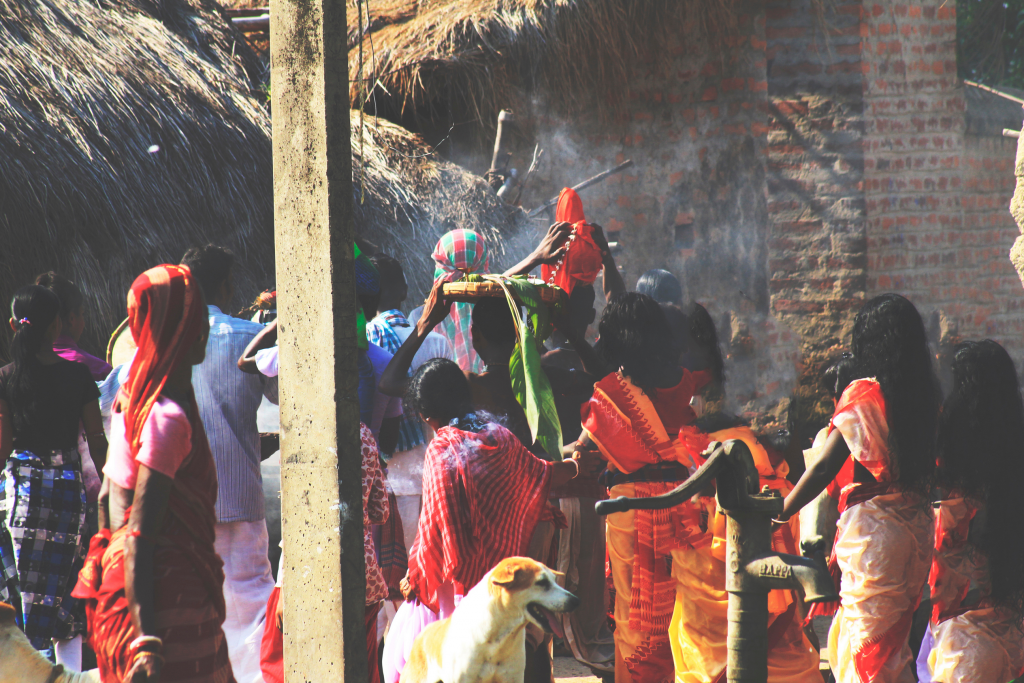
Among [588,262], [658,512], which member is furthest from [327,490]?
[588,262]

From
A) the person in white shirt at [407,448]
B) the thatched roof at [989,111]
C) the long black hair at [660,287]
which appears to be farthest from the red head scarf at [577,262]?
the thatched roof at [989,111]

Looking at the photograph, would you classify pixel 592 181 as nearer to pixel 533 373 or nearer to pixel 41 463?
pixel 533 373

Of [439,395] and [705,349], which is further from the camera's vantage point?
[705,349]

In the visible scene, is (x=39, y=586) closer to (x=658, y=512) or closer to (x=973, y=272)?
(x=658, y=512)

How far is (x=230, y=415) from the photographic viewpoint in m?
4.02

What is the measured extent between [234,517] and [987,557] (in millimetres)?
2887

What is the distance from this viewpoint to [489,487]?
3396 mm

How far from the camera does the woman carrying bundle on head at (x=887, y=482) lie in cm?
333

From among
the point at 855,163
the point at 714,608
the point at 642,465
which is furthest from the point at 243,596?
the point at 855,163

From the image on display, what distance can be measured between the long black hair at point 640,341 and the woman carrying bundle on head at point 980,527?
1081mm

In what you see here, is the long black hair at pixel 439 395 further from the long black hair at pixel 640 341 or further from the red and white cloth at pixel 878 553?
the red and white cloth at pixel 878 553

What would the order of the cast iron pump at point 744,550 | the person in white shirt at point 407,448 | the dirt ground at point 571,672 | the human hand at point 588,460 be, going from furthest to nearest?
the dirt ground at point 571,672 → the person in white shirt at point 407,448 → the human hand at point 588,460 → the cast iron pump at point 744,550

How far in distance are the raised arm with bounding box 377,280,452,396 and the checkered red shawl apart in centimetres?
55

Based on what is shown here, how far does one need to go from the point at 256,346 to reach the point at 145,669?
1.64 meters
